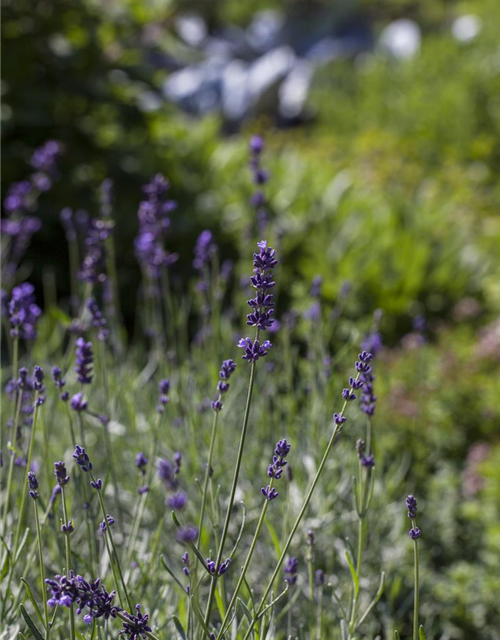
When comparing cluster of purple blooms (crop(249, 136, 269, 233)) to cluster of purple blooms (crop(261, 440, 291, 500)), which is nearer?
cluster of purple blooms (crop(261, 440, 291, 500))

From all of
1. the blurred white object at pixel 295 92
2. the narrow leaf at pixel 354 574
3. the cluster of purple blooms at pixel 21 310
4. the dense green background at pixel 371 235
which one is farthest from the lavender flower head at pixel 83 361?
the blurred white object at pixel 295 92

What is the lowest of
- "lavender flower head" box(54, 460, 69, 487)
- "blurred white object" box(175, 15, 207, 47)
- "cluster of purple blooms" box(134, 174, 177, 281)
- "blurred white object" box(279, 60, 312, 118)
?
"lavender flower head" box(54, 460, 69, 487)

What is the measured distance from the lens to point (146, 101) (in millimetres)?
4887

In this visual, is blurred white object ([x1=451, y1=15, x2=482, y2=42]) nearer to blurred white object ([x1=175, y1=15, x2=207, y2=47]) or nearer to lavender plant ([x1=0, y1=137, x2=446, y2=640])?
blurred white object ([x1=175, y1=15, x2=207, y2=47])

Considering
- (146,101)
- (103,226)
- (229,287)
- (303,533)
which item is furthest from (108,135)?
(303,533)

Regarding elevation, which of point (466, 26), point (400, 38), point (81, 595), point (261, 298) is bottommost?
point (81, 595)

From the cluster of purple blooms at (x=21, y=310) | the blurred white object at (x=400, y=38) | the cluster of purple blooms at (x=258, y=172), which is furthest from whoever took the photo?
the blurred white object at (x=400, y=38)

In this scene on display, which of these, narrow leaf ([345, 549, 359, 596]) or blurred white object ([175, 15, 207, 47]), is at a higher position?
blurred white object ([175, 15, 207, 47])

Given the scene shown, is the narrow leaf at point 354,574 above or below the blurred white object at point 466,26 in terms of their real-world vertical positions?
below

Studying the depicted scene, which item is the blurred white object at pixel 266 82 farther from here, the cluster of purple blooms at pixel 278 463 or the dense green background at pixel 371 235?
the cluster of purple blooms at pixel 278 463

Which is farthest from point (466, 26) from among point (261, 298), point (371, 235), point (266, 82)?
point (261, 298)

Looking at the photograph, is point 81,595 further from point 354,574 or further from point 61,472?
point 354,574

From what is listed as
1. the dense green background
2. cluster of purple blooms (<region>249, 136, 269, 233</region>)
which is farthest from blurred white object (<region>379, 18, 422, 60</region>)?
cluster of purple blooms (<region>249, 136, 269, 233</region>)

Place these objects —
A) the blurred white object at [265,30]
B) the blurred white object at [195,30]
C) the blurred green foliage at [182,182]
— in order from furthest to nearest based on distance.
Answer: the blurred white object at [265,30], the blurred white object at [195,30], the blurred green foliage at [182,182]
